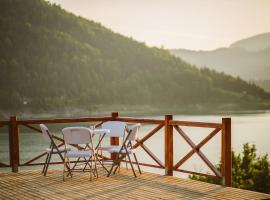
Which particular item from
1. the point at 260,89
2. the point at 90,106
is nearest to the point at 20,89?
the point at 90,106

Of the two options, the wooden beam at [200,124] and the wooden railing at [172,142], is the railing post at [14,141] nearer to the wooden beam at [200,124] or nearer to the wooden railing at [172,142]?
the wooden railing at [172,142]

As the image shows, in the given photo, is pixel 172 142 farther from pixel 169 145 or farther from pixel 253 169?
pixel 253 169

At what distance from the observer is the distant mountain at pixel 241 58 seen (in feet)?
370

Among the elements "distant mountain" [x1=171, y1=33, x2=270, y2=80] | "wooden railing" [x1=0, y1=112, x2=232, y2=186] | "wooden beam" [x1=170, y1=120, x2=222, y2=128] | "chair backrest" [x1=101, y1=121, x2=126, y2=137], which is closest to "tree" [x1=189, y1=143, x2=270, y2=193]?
"chair backrest" [x1=101, y1=121, x2=126, y2=137]

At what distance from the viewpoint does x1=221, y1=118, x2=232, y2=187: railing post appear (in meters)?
6.02

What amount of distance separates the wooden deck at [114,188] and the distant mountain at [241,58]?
10546cm

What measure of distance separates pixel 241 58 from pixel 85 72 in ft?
168

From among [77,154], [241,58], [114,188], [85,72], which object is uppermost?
[241,58]

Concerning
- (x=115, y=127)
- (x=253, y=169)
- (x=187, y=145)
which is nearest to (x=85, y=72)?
(x=187, y=145)

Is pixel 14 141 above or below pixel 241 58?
below

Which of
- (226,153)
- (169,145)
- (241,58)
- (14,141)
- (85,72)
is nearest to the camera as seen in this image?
(226,153)

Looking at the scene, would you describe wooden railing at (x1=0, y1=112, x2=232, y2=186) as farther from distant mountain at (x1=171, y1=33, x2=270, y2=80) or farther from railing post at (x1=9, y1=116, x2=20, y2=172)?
distant mountain at (x1=171, y1=33, x2=270, y2=80)

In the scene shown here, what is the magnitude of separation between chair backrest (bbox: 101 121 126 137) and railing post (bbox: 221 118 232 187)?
1982 millimetres

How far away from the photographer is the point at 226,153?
606cm
